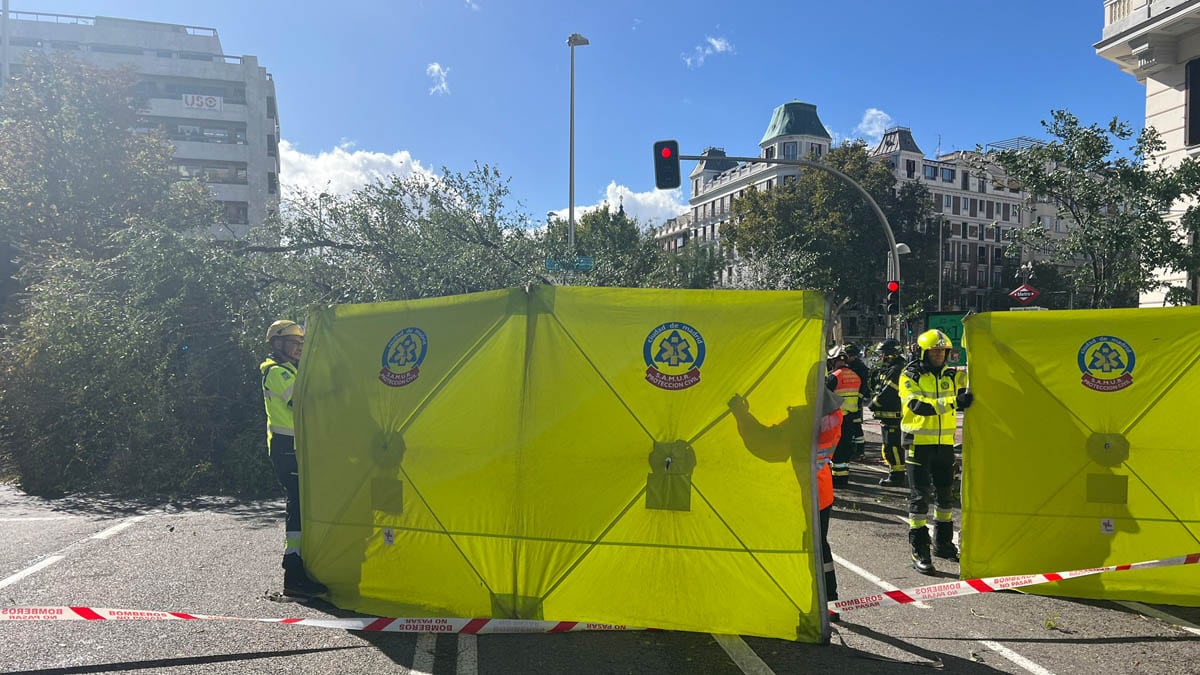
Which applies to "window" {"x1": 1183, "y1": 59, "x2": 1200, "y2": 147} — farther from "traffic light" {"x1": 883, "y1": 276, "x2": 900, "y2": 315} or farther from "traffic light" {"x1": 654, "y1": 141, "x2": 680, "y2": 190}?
"traffic light" {"x1": 654, "y1": 141, "x2": 680, "y2": 190}

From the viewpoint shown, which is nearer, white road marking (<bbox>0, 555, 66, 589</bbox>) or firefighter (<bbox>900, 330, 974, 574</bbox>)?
white road marking (<bbox>0, 555, 66, 589</bbox>)

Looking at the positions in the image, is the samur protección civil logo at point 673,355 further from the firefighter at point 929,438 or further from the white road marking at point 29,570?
the white road marking at point 29,570

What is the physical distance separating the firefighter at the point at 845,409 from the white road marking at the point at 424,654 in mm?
6459

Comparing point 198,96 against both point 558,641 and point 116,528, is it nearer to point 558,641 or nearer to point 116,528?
point 116,528

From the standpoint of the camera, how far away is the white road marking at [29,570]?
234 inches

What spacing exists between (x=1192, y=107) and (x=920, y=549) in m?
15.6

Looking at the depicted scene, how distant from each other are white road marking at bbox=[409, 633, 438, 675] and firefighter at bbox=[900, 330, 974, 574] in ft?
12.9

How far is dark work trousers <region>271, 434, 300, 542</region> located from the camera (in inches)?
219

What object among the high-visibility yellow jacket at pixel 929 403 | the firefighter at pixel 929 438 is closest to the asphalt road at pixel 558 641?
the firefighter at pixel 929 438

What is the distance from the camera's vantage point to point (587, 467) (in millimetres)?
4594

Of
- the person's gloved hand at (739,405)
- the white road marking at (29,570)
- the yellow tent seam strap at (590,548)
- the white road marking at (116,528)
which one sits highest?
the person's gloved hand at (739,405)

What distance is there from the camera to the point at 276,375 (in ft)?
19.1

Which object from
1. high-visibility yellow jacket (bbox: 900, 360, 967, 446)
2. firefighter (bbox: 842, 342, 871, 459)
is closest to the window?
firefighter (bbox: 842, 342, 871, 459)

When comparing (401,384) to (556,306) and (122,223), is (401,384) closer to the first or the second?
(556,306)
